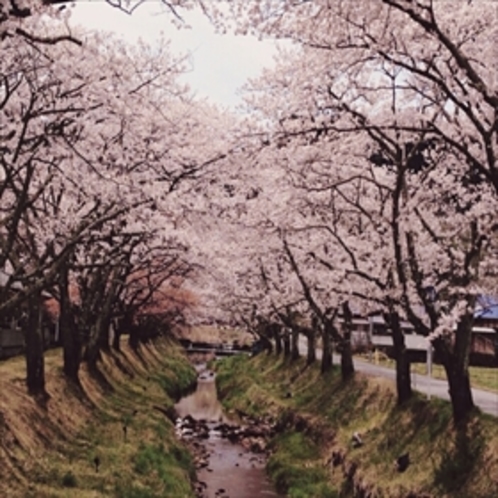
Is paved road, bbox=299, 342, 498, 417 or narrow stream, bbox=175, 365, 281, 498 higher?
paved road, bbox=299, 342, 498, 417

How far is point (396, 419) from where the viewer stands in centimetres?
1969

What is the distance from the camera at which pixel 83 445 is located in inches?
729

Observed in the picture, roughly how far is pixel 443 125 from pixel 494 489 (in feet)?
23.9

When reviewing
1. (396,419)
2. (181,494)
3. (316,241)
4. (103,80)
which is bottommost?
(181,494)

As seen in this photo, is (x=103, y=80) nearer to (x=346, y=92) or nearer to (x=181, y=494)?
(x=346, y=92)

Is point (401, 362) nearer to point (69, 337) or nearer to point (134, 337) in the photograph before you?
point (69, 337)

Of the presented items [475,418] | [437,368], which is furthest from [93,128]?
[437,368]

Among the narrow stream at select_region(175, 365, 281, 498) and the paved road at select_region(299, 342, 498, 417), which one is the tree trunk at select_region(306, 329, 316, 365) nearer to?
the narrow stream at select_region(175, 365, 281, 498)

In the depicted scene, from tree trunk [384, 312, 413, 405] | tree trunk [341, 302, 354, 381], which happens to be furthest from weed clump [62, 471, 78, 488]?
tree trunk [341, 302, 354, 381]

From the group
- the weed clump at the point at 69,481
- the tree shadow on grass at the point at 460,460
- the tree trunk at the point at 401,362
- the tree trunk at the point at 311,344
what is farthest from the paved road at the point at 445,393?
the weed clump at the point at 69,481

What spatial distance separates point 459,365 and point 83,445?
30.3 ft

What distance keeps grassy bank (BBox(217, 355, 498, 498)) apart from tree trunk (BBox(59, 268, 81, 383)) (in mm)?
→ 7116

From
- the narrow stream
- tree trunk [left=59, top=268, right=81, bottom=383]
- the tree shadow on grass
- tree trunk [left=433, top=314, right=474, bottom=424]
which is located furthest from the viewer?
tree trunk [left=59, top=268, right=81, bottom=383]

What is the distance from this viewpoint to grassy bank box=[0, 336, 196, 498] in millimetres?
14531
